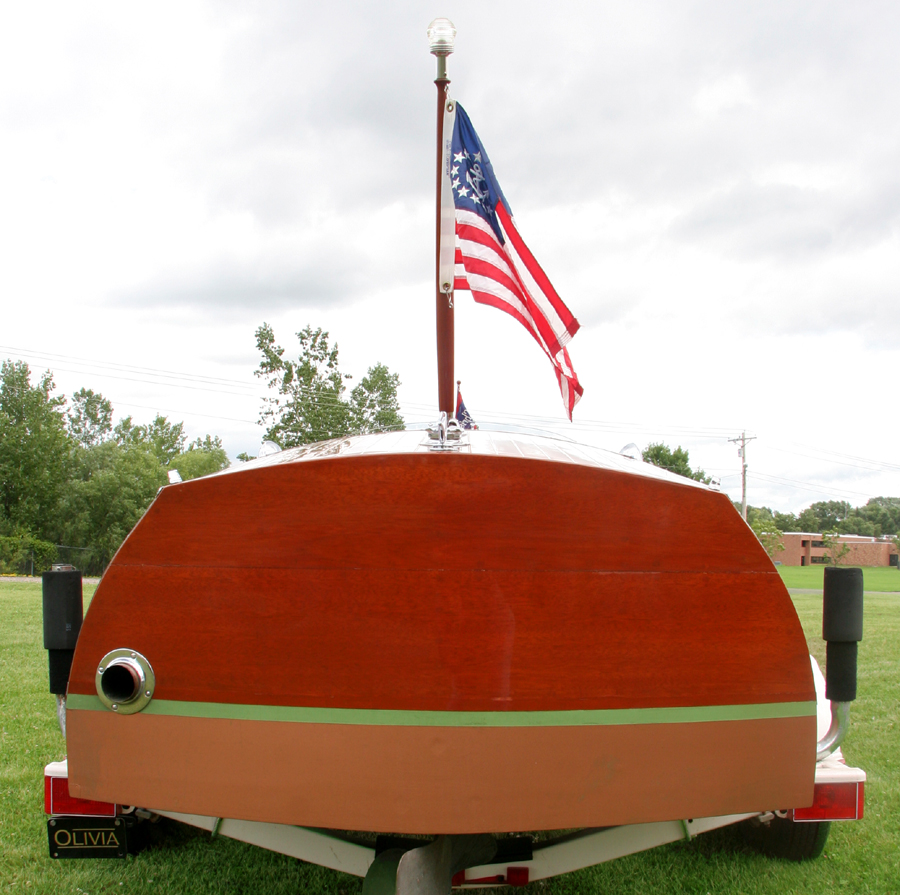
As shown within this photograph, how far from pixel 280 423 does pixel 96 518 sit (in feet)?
63.8

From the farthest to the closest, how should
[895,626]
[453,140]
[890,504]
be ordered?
[890,504], [895,626], [453,140]

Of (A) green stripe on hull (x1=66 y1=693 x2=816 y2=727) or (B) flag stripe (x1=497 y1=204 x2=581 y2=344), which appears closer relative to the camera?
(A) green stripe on hull (x1=66 y1=693 x2=816 y2=727)

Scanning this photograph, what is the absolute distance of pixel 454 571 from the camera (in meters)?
2.01

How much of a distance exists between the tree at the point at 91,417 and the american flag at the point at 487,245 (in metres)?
74.4

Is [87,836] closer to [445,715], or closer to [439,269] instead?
[445,715]

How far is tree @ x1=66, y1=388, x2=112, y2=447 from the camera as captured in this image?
7062 centimetres

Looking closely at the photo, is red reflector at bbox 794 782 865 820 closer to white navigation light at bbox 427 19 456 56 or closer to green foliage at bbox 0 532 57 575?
white navigation light at bbox 427 19 456 56

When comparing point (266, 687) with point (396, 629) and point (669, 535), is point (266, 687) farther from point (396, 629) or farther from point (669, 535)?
point (669, 535)

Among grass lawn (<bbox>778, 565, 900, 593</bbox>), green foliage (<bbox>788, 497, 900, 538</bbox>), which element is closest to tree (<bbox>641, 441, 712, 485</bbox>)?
grass lawn (<bbox>778, 565, 900, 593</bbox>)

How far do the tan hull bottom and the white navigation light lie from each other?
10.3 feet

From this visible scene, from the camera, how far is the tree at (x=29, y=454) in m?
43.9

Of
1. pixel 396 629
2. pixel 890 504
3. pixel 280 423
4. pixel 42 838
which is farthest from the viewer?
pixel 890 504

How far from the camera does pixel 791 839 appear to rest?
3.44m

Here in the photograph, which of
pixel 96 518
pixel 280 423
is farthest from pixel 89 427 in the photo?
pixel 280 423
